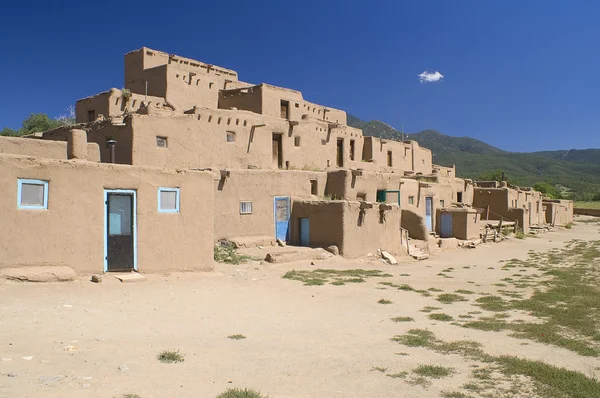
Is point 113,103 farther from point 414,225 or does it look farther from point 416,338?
point 416,338

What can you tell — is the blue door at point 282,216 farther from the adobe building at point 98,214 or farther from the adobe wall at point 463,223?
the adobe wall at point 463,223

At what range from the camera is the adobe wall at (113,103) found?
20820 mm

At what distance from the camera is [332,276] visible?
14930mm

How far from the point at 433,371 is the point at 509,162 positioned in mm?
153946

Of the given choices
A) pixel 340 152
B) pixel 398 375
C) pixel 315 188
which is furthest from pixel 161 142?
pixel 398 375

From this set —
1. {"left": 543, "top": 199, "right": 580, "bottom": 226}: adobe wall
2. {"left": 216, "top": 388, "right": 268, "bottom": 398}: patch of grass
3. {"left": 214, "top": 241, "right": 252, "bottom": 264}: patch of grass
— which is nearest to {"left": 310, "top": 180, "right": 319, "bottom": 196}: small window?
{"left": 214, "top": 241, "right": 252, "bottom": 264}: patch of grass

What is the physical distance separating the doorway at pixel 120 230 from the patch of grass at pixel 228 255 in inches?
157

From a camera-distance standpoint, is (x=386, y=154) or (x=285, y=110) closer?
(x=285, y=110)

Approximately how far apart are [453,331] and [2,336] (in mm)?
7229

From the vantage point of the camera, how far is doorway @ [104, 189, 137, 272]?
1108 centimetres

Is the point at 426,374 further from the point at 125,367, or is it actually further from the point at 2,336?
the point at 2,336

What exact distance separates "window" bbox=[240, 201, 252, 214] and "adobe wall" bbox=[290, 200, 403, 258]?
2261 millimetres

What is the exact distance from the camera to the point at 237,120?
2142 cm

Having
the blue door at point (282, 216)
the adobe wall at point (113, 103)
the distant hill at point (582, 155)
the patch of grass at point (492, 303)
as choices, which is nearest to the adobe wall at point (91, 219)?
the blue door at point (282, 216)
